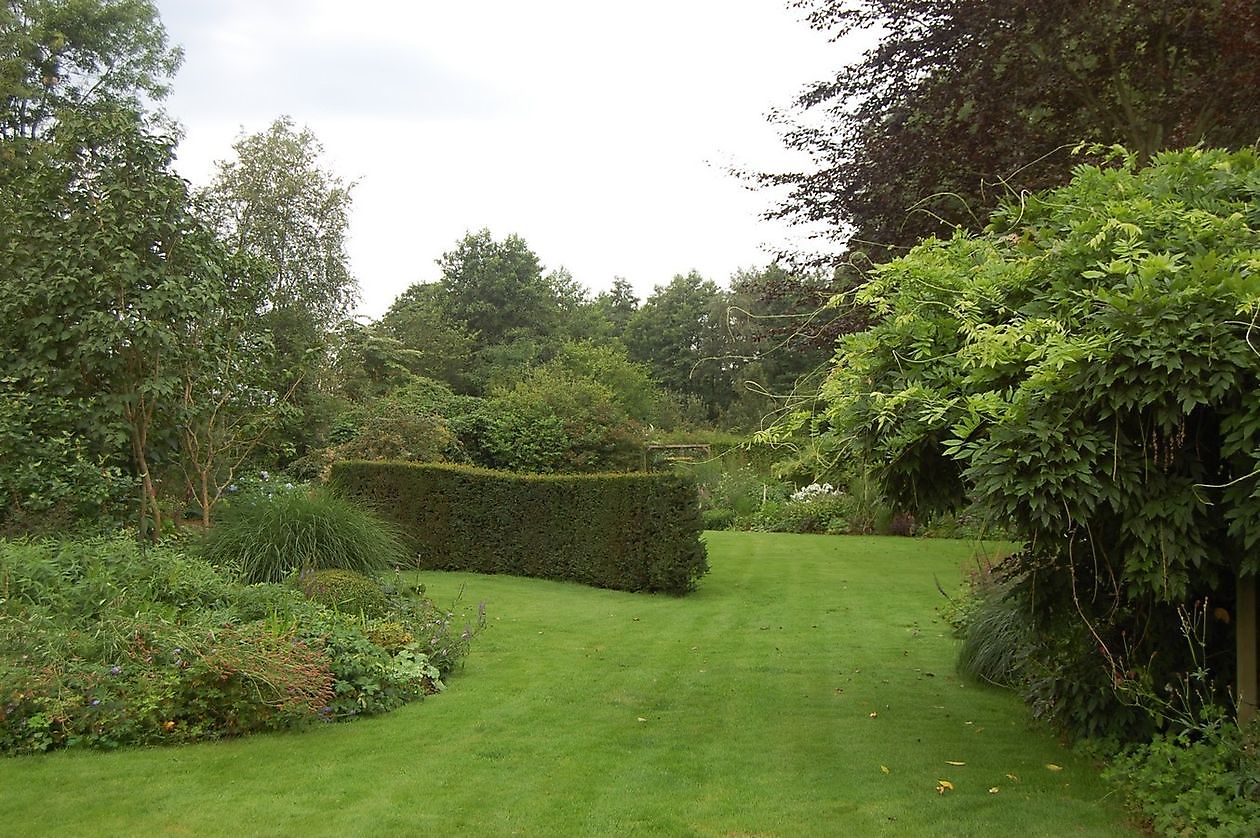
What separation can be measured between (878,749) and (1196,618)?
68.1 inches

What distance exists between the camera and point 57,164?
8.18m

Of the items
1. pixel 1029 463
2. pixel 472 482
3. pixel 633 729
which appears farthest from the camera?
pixel 472 482

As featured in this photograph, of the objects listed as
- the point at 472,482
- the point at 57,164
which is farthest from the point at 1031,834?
the point at 472,482

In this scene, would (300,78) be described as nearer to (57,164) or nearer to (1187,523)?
(57,164)

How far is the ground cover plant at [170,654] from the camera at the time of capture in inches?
187

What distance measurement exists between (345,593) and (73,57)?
65.2 feet

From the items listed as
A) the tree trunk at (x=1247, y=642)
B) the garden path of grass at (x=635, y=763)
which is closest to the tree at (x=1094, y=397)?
the tree trunk at (x=1247, y=642)

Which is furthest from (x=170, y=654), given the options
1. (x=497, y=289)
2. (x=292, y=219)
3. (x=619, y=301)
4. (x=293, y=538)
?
(x=619, y=301)

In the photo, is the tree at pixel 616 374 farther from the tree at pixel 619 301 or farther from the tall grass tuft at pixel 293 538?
the tree at pixel 619 301

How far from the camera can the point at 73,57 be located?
2083 centimetres

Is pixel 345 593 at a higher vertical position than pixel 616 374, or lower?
lower

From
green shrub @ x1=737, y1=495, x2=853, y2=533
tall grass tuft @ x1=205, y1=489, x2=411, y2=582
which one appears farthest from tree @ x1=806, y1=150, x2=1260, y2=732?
green shrub @ x1=737, y1=495, x2=853, y2=533

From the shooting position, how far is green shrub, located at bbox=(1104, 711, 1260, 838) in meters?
3.32

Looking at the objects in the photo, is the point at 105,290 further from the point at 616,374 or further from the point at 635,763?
the point at 616,374
